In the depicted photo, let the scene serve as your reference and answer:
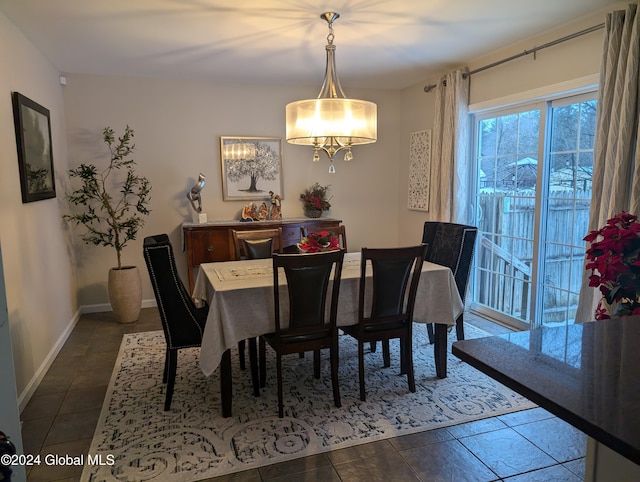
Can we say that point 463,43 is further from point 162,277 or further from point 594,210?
point 162,277

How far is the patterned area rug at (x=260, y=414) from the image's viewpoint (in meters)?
2.23

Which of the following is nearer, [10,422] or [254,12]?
[10,422]

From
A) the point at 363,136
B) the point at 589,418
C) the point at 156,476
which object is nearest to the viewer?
the point at 589,418

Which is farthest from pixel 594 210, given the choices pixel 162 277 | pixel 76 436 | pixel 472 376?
Answer: pixel 76 436

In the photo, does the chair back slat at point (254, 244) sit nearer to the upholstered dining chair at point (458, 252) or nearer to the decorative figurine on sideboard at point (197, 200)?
the decorative figurine on sideboard at point (197, 200)

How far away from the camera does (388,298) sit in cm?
279

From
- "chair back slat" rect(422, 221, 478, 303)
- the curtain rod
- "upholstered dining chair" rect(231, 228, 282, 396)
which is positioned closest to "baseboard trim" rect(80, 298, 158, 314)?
"upholstered dining chair" rect(231, 228, 282, 396)

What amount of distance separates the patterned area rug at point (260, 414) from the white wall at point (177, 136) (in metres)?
1.86

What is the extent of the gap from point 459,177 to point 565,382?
3796 mm

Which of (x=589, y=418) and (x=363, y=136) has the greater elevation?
(x=363, y=136)

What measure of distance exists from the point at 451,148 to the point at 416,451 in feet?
10.4

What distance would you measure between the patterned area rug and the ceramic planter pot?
1013mm

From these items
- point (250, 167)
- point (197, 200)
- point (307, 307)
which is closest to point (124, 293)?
point (197, 200)

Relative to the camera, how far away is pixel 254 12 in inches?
119
